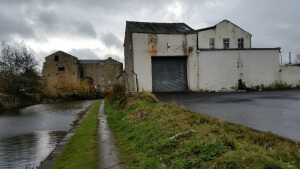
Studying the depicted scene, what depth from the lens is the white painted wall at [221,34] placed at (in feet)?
127

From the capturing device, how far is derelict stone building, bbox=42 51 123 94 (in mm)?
71500

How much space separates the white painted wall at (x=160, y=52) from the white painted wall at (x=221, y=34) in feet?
36.8

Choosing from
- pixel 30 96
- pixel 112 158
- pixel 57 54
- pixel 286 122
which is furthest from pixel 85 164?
pixel 57 54

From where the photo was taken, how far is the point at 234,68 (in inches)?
1095

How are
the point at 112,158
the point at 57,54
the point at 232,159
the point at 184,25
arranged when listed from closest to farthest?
1. the point at 232,159
2. the point at 112,158
3. the point at 184,25
4. the point at 57,54

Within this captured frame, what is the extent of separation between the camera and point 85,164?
7.57 metres

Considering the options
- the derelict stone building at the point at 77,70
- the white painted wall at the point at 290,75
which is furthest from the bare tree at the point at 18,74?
the white painted wall at the point at 290,75

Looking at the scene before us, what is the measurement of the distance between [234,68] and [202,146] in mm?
22498

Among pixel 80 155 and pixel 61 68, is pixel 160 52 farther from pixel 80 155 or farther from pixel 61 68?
pixel 61 68

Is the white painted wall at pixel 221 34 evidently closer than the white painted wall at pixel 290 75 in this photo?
No

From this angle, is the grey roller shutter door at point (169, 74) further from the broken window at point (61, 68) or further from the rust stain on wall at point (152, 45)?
the broken window at point (61, 68)

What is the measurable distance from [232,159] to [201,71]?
74.7 ft

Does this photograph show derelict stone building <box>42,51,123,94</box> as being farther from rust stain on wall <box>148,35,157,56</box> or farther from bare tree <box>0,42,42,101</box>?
rust stain on wall <box>148,35,157,56</box>

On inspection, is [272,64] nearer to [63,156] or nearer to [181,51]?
[181,51]
